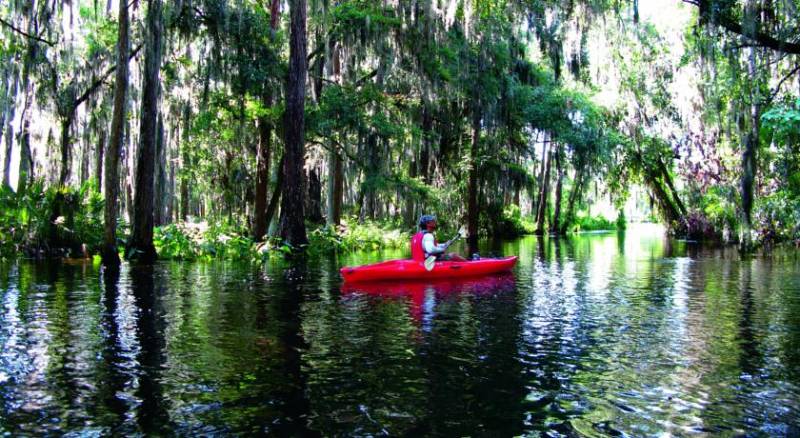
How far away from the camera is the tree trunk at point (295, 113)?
1952 centimetres

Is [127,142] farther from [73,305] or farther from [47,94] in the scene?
[73,305]

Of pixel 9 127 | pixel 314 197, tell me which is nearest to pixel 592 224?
pixel 314 197

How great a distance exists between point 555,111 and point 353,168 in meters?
10.0

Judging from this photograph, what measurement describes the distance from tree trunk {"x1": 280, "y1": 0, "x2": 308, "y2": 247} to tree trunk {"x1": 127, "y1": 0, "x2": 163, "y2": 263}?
364 cm

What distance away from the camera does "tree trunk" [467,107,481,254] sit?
99.1 ft

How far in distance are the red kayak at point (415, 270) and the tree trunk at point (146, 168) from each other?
5.92 meters

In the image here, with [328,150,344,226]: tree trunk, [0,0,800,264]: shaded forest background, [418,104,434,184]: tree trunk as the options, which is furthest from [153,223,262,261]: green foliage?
[418,104,434,184]: tree trunk

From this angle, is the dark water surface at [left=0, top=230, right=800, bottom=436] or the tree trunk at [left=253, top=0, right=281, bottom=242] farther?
the tree trunk at [left=253, top=0, right=281, bottom=242]

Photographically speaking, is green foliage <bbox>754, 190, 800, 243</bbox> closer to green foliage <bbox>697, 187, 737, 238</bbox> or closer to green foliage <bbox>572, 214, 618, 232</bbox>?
green foliage <bbox>697, 187, 737, 238</bbox>

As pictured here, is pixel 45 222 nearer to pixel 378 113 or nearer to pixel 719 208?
pixel 378 113

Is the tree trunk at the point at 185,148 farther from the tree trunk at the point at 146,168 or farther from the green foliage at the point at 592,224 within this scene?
the green foliage at the point at 592,224

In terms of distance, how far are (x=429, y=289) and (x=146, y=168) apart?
818cm

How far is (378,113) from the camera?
2367 centimetres

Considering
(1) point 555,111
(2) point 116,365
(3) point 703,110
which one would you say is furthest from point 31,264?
(3) point 703,110
